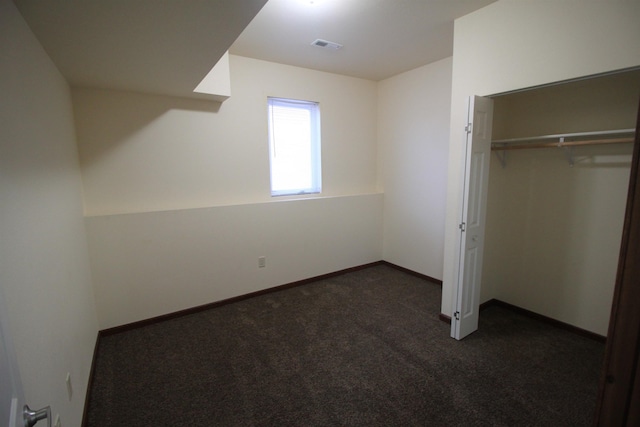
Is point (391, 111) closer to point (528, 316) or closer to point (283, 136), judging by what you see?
point (283, 136)

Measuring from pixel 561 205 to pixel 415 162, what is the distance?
64.4 inches

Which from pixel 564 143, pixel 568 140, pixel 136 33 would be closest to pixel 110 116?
pixel 136 33

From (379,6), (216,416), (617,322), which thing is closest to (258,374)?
(216,416)

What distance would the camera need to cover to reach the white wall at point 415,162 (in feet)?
11.7

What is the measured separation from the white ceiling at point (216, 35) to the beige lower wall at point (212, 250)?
1.28m

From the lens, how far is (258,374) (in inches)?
86.4

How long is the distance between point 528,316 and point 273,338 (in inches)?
100

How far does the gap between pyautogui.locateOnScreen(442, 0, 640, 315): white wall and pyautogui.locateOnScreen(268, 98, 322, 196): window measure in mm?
1833

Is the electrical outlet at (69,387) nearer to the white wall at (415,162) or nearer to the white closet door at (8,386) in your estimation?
the white closet door at (8,386)

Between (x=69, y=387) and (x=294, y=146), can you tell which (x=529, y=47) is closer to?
(x=294, y=146)

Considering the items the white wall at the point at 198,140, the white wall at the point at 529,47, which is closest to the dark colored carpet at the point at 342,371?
the white wall at the point at 529,47

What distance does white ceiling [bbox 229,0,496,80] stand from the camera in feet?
7.34

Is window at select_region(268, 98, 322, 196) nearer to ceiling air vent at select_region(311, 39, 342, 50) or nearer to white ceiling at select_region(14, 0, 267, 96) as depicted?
ceiling air vent at select_region(311, 39, 342, 50)

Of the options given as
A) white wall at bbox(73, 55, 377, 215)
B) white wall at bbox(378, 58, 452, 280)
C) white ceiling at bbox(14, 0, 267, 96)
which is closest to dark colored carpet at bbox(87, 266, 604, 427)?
white wall at bbox(378, 58, 452, 280)
